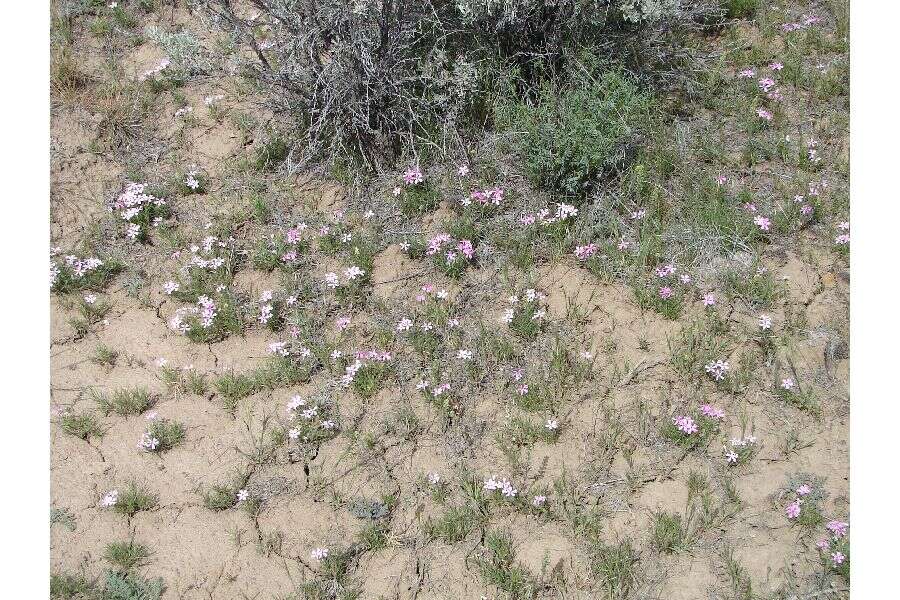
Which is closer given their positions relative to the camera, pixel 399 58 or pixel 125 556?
pixel 125 556

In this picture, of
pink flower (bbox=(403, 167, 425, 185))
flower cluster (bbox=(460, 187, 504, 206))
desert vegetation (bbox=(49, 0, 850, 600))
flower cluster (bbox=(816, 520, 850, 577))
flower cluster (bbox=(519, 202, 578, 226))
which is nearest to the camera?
flower cluster (bbox=(816, 520, 850, 577))

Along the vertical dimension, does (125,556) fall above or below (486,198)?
below

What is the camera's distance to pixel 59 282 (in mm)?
4879

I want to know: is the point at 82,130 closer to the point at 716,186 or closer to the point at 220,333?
the point at 220,333

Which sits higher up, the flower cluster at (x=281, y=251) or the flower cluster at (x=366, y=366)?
the flower cluster at (x=281, y=251)

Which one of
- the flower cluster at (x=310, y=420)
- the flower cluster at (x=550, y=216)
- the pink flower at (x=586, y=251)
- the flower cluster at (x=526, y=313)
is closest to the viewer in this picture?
the flower cluster at (x=310, y=420)

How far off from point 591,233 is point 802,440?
1.65 meters

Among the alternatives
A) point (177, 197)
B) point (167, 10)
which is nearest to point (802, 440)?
point (177, 197)

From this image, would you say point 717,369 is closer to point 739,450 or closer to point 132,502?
point 739,450

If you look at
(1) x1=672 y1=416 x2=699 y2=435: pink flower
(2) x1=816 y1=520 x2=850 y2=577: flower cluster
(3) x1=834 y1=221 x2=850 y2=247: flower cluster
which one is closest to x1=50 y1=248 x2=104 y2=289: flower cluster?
(1) x1=672 y1=416 x2=699 y2=435: pink flower

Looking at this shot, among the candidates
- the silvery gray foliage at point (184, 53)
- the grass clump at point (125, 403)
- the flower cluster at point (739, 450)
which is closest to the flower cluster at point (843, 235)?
the flower cluster at point (739, 450)

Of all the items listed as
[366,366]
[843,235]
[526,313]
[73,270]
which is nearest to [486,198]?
[526,313]

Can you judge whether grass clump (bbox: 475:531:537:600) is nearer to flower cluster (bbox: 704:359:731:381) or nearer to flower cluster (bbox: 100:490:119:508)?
flower cluster (bbox: 704:359:731:381)

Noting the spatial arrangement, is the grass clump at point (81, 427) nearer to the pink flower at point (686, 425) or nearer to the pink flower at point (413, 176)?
the pink flower at point (413, 176)
